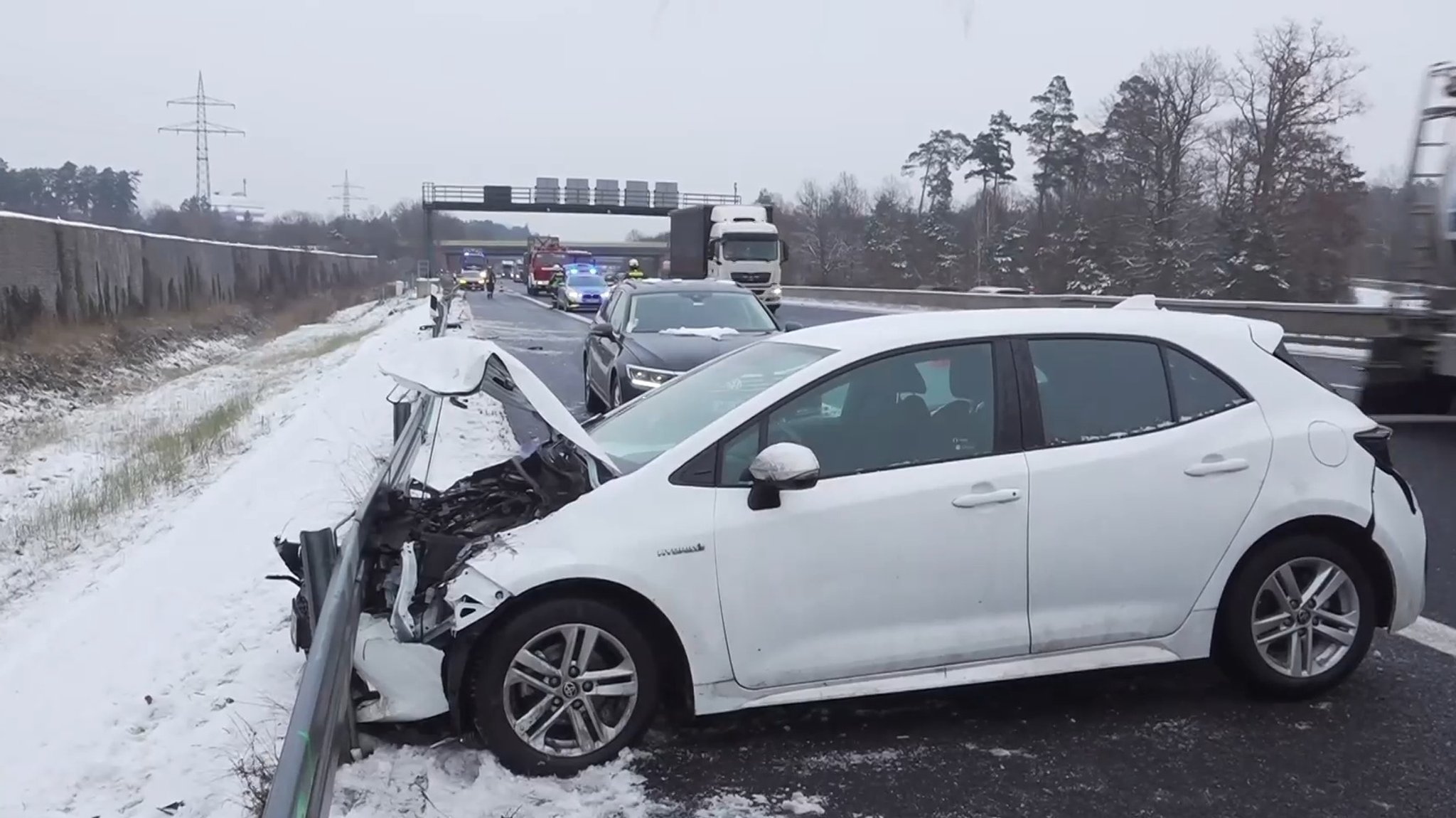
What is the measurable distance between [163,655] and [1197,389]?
15.7 feet

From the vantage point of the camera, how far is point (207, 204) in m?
97.9

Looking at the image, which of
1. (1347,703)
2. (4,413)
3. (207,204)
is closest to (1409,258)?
(1347,703)

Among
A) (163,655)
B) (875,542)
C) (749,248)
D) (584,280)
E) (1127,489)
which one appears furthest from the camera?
(584,280)

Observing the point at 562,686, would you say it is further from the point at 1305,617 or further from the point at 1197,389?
the point at 1305,617

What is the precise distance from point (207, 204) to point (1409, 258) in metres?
101

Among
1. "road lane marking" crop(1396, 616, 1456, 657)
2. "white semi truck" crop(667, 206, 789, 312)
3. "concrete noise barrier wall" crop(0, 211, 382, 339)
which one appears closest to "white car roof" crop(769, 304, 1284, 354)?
"road lane marking" crop(1396, 616, 1456, 657)

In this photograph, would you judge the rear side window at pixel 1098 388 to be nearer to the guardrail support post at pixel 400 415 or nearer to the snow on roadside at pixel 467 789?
the snow on roadside at pixel 467 789

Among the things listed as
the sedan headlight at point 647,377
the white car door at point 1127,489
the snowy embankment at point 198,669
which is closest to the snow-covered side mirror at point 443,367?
the snowy embankment at point 198,669

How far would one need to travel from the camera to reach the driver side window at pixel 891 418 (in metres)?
4.48

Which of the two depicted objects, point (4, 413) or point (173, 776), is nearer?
point (173, 776)

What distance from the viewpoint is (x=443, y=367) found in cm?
464

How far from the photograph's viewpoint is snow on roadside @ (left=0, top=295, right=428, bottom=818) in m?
A: 4.23

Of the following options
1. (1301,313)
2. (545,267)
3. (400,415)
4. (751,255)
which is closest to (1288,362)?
(400,415)

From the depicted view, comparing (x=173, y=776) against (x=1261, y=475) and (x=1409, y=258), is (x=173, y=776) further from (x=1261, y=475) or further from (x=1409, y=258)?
(x=1409, y=258)
